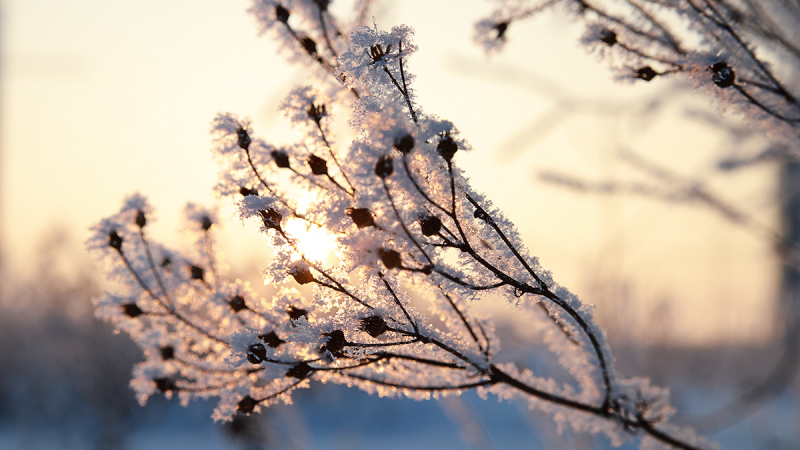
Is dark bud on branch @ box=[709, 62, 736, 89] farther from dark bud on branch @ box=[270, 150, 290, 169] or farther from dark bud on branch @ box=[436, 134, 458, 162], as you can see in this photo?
dark bud on branch @ box=[270, 150, 290, 169]

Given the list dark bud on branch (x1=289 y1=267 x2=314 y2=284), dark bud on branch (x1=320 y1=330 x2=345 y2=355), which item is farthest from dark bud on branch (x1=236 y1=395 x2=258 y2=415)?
dark bud on branch (x1=289 y1=267 x2=314 y2=284)

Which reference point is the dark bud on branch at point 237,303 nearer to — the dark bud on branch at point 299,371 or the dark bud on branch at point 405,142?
the dark bud on branch at point 299,371

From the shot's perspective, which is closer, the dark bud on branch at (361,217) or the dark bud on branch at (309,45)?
the dark bud on branch at (361,217)

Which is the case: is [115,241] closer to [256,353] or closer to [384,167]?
[256,353]

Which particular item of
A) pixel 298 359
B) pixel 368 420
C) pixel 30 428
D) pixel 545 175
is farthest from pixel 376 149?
pixel 368 420

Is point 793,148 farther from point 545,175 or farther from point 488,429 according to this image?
point 488,429

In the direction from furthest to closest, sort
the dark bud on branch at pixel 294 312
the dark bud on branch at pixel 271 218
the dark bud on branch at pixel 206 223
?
the dark bud on branch at pixel 206 223, the dark bud on branch at pixel 294 312, the dark bud on branch at pixel 271 218

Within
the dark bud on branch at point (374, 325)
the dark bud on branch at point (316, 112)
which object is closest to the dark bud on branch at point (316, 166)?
the dark bud on branch at point (316, 112)
